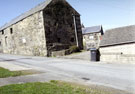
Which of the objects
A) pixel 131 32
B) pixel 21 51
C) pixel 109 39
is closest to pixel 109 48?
pixel 109 39

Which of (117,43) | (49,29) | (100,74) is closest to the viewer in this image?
(100,74)

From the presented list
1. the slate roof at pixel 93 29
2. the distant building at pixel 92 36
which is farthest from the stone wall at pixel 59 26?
the slate roof at pixel 93 29

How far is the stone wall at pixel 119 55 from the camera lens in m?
14.4

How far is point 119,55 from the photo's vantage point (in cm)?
1522

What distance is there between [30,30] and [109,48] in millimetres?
15522

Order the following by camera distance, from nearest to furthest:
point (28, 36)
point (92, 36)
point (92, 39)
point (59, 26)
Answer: point (59, 26) → point (28, 36) → point (92, 36) → point (92, 39)

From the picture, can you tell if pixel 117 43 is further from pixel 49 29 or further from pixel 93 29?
pixel 93 29

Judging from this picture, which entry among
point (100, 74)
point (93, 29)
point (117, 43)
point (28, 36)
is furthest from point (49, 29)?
point (93, 29)

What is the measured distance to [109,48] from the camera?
19391 millimetres

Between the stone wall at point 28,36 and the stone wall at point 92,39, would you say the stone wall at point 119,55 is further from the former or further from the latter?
the stone wall at point 92,39

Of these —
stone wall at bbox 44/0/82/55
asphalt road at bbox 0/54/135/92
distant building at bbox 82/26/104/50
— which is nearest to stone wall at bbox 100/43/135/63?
asphalt road at bbox 0/54/135/92

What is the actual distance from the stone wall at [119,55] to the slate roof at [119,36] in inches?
24.5

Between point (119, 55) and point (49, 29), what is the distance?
13.8m

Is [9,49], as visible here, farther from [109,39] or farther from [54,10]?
[109,39]
